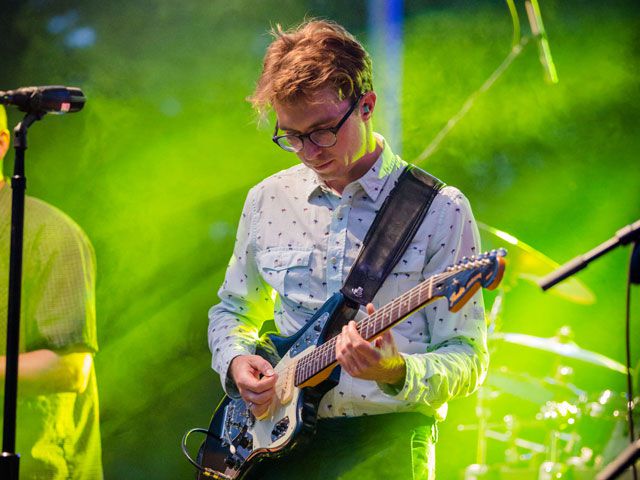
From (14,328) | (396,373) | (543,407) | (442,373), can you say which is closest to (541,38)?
(543,407)

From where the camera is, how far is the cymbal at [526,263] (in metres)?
3.55

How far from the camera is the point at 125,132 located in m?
4.19

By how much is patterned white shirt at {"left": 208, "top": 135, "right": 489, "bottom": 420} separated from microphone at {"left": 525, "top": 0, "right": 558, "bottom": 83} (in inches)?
45.9

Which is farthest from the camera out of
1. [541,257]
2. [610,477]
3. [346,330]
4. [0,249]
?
[0,249]

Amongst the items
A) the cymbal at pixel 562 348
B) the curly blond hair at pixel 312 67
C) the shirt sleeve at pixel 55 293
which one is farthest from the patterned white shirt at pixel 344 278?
the cymbal at pixel 562 348

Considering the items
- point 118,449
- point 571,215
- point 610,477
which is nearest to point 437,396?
point 610,477

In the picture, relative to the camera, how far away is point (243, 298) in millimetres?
3107

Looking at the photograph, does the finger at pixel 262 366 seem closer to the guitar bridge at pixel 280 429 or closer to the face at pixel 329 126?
the guitar bridge at pixel 280 429

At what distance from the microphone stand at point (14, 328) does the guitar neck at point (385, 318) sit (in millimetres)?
795

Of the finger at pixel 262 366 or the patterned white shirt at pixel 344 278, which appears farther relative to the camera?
the finger at pixel 262 366

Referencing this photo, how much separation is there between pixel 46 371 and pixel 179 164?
3.70 feet

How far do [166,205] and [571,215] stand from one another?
5.83 ft

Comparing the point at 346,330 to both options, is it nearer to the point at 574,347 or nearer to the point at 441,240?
the point at 441,240

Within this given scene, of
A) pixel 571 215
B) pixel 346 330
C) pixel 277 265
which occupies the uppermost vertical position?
pixel 571 215
